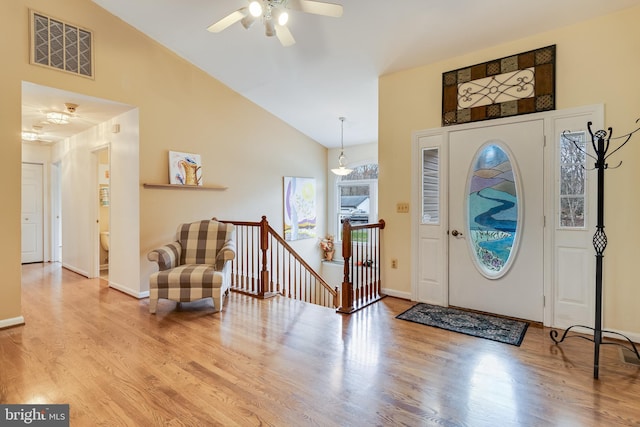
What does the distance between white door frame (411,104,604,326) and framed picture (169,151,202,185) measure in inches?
120

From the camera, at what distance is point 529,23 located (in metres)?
3.10

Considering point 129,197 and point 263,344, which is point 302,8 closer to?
point 263,344

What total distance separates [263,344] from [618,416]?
2412mm

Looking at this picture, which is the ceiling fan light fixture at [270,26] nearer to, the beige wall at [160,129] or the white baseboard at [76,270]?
the beige wall at [160,129]

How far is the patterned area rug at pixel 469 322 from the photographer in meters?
3.01

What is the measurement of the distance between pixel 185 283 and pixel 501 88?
157 inches

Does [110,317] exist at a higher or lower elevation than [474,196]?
lower

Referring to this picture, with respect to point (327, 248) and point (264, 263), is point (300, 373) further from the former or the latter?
point (327, 248)

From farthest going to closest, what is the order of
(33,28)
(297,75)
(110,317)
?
(297,75) < (110,317) < (33,28)

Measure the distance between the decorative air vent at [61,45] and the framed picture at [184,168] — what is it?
1.32 metres

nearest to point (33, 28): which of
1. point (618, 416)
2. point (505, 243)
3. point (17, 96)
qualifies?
point (17, 96)

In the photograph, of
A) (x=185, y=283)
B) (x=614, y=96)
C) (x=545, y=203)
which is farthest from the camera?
(x=185, y=283)

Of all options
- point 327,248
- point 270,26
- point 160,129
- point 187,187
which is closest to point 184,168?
point 187,187

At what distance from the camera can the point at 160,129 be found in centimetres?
446
